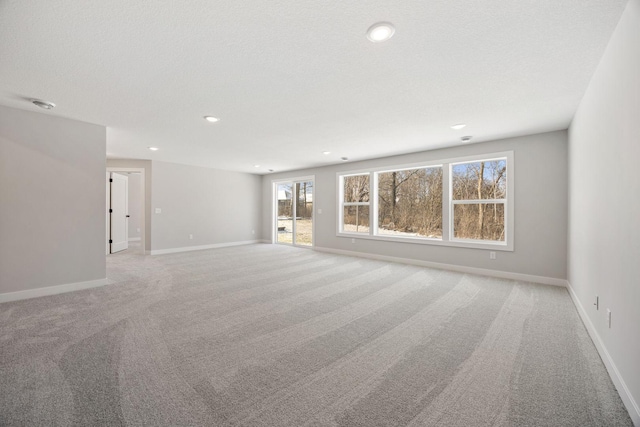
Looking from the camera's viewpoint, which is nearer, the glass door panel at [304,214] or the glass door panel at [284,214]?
the glass door panel at [304,214]

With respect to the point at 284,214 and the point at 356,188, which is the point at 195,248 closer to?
the point at 284,214

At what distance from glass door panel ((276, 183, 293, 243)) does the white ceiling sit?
456 cm

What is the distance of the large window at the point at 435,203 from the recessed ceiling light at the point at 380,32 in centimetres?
362

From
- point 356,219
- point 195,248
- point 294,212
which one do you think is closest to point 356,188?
point 356,219

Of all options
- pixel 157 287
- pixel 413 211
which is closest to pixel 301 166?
pixel 413 211

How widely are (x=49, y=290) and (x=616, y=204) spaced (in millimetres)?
5947

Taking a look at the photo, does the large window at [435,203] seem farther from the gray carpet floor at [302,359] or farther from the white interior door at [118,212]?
the white interior door at [118,212]

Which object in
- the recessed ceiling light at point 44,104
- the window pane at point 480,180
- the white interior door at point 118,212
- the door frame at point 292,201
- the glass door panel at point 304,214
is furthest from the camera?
the glass door panel at point 304,214

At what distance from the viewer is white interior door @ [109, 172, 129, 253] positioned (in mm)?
6625

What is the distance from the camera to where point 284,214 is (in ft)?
27.7

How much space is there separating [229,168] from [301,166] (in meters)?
2.26

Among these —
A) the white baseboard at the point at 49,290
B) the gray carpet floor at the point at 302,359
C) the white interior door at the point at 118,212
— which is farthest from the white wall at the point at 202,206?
the gray carpet floor at the point at 302,359

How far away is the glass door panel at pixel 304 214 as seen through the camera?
767 centimetres

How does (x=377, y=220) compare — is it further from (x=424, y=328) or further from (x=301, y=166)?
(x=424, y=328)
